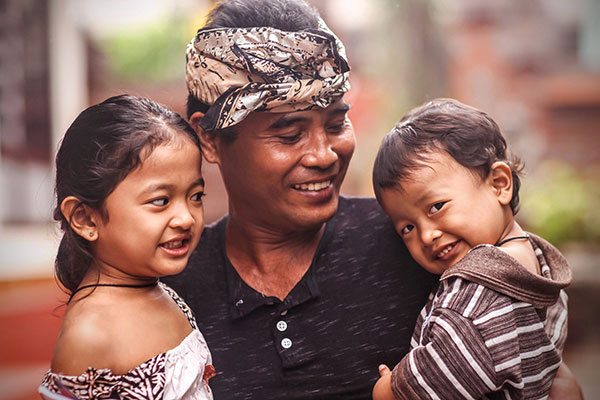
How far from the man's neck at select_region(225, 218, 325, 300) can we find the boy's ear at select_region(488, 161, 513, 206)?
733 mm

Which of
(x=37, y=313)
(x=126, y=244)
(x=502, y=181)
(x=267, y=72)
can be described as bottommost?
(x=37, y=313)

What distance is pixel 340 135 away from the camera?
296 cm

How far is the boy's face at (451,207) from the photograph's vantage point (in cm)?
257

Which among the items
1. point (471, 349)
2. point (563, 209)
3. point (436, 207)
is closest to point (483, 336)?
point (471, 349)

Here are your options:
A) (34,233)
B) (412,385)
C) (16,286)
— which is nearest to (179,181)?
(412,385)

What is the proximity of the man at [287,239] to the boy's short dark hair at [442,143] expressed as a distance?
0.83ft

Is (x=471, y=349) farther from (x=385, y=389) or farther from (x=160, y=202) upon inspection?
(x=160, y=202)

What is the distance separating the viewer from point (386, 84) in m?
10.7

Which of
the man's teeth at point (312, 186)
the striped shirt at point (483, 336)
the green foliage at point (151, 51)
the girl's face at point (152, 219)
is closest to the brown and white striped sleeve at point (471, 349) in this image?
the striped shirt at point (483, 336)

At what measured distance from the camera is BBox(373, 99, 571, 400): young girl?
2.37 meters

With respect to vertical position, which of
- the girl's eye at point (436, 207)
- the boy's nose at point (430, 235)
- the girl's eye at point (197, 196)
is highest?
the girl's eye at point (436, 207)

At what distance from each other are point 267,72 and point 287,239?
2.10 feet

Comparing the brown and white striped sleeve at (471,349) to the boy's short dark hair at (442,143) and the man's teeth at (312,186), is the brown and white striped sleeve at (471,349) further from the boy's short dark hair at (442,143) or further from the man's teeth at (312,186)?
the man's teeth at (312,186)

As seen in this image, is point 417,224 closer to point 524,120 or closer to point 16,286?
point 16,286
